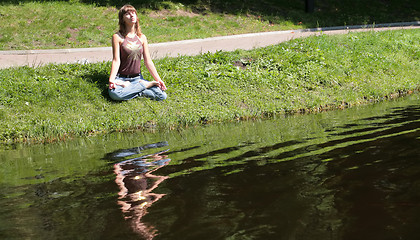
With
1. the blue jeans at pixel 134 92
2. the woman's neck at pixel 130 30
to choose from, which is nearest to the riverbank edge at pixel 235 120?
the blue jeans at pixel 134 92

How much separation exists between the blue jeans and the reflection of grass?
870 centimetres

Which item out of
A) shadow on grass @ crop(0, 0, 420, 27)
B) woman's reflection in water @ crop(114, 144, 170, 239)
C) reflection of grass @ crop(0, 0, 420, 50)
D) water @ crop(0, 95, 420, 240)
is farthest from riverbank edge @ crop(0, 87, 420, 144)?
shadow on grass @ crop(0, 0, 420, 27)

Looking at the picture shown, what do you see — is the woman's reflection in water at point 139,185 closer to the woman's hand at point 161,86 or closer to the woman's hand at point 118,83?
the woman's hand at point 118,83

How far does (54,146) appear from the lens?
7.61 meters

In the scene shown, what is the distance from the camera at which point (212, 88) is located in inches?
433

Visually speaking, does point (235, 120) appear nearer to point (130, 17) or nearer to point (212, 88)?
point (212, 88)

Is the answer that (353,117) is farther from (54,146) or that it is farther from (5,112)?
(5,112)

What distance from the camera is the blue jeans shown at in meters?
9.97

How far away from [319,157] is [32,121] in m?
5.67

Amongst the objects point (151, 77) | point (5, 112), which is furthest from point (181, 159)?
point (151, 77)

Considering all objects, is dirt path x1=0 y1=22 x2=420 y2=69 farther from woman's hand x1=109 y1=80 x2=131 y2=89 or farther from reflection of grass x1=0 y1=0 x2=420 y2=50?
woman's hand x1=109 y1=80 x2=131 y2=89

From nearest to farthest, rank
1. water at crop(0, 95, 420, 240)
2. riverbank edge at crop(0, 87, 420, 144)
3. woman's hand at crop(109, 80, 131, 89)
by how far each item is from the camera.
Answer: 1. water at crop(0, 95, 420, 240)
2. riverbank edge at crop(0, 87, 420, 144)
3. woman's hand at crop(109, 80, 131, 89)

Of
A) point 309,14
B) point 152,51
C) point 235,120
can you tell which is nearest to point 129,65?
point 235,120

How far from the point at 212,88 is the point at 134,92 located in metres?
1.78
